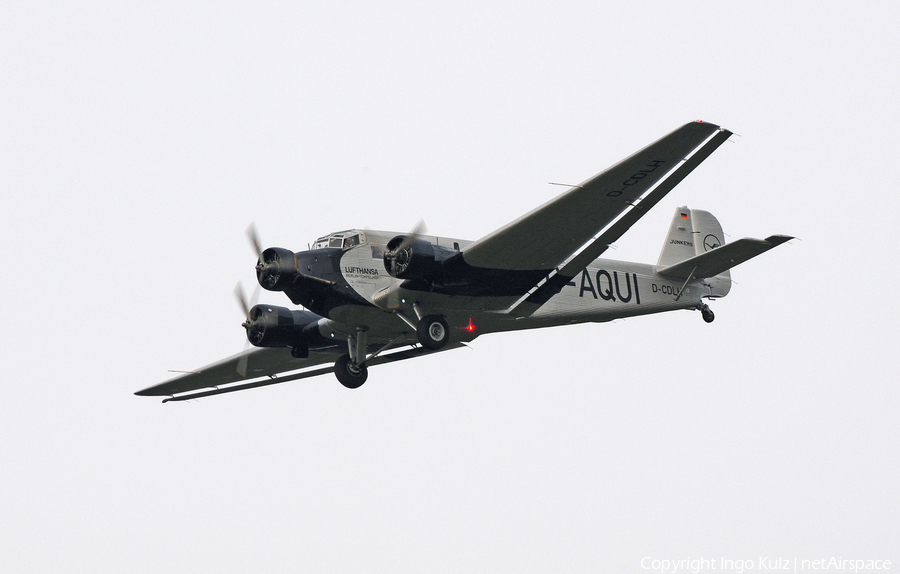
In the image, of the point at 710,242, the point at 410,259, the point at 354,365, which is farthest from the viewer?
the point at 710,242

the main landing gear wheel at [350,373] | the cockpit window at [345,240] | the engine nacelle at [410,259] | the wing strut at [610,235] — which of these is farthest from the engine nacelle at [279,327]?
the wing strut at [610,235]

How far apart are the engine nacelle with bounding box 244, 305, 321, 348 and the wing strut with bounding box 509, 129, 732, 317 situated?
490 cm

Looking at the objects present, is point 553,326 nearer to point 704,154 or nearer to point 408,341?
point 408,341

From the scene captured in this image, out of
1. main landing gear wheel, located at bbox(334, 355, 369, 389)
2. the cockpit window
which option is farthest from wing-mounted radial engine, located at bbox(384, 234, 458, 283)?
main landing gear wheel, located at bbox(334, 355, 369, 389)

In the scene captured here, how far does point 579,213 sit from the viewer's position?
19.8 metres

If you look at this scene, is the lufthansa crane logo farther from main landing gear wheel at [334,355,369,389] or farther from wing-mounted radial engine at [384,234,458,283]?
main landing gear wheel at [334,355,369,389]

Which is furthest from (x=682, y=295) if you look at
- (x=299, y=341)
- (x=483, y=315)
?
(x=299, y=341)

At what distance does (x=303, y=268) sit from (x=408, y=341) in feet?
11.6

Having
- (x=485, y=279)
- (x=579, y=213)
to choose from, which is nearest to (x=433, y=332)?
(x=485, y=279)

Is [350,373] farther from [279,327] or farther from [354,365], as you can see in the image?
[279,327]

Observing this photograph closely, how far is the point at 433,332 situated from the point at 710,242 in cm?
997

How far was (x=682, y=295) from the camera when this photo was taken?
25.0 metres

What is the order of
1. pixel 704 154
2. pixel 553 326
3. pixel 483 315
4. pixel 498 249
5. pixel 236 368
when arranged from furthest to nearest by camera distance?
pixel 236 368, pixel 553 326, pixel 483 315, pixel 498 249, pixel 704 154

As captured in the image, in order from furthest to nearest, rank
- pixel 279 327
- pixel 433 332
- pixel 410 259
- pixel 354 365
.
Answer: pixel 279 327 → pixel 354 365 → pixel 433 332 → pixel 410 259
